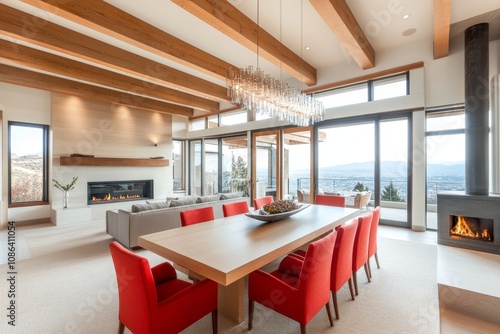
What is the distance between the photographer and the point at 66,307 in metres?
2.37

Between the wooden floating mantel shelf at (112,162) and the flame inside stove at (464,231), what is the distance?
25.5 ft

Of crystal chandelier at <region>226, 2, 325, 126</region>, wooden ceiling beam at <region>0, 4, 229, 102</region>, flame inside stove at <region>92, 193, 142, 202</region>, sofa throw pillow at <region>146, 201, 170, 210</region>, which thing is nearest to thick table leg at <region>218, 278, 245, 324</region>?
crystal chandelier at <region>226, 2, 325, 126</region>

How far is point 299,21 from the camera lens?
382 centimetres

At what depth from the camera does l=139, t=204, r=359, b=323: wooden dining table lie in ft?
5.14

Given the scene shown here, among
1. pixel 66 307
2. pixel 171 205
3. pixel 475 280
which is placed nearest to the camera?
pixel 66 307

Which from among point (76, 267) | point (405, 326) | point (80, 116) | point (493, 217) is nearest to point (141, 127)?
point (80, 116)

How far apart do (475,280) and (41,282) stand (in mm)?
5041

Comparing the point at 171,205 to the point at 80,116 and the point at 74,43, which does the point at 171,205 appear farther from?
the point at 80,116

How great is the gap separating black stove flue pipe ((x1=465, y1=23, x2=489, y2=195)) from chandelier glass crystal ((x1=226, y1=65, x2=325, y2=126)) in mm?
2474

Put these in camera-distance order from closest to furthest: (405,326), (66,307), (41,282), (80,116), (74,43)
Answer: (405,326), (66,307), (41,282), (74,43), (80,116)

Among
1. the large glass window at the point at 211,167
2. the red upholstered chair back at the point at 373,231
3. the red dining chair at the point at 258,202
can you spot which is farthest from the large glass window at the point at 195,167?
the red upholstered chair back at the point at 373,231

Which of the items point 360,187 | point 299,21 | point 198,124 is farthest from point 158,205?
point 198,124

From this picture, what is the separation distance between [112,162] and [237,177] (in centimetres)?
385

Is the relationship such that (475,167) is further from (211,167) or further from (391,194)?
(211,167)
